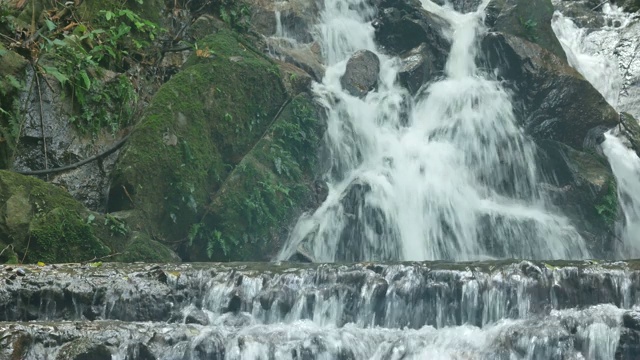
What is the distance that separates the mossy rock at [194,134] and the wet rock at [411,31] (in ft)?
13.0

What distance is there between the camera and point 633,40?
16.0 m

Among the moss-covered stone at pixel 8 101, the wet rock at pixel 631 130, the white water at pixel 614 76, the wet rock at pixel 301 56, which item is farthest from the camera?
the wet rock at pixel 301 56

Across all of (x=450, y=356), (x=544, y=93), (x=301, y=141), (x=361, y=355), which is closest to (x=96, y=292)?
(x=361, y=355)

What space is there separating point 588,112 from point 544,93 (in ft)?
2.87

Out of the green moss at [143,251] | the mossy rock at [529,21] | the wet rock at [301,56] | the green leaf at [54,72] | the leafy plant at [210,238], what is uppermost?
the mossy rock at [529,21]

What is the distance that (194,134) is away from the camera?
410 inches

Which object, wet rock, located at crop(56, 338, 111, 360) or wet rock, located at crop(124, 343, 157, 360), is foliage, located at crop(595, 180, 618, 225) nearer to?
wet rock, located at crop(124, 343, 157, 360)

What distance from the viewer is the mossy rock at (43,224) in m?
7.70

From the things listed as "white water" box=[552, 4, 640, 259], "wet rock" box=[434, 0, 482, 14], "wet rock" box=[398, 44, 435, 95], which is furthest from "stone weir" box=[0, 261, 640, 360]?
"wet rock" box=[434, 0, 482, 14]

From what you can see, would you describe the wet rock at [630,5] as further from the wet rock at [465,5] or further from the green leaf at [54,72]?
the green leaf at [54,72]

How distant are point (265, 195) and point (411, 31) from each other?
6.16 m

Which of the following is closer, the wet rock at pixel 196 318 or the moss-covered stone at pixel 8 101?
the wet rock at pixel 196 318

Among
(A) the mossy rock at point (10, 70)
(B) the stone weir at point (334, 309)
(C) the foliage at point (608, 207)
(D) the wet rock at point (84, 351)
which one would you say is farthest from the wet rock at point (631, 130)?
(D) the wet rock at point (84, 351)

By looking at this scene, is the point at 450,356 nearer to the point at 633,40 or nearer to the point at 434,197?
the point at 434,197
